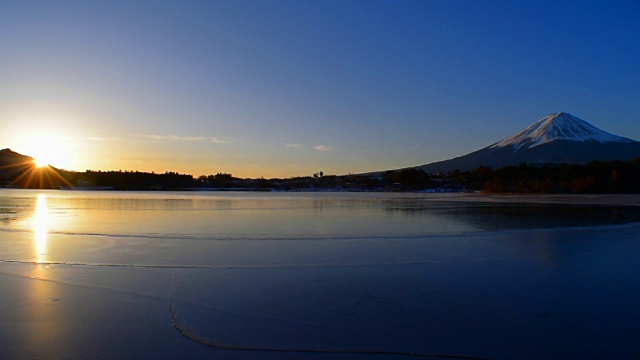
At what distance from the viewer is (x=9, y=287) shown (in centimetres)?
558

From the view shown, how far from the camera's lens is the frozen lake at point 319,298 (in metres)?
3.64

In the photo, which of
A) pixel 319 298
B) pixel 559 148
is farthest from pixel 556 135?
pixel 319 298

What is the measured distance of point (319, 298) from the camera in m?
5.07

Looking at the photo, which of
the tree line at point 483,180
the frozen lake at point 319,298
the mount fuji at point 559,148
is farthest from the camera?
the mount fuji at point 559,148

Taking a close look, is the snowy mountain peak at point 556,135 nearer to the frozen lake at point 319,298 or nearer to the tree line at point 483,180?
the tree line at point 483,180

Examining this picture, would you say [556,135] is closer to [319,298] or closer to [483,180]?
[483,180]

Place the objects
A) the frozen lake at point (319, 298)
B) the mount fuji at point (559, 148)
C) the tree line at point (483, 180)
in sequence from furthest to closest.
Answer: the mount fuji at point (559, 148) < the tree line at point (483, 180) < the frozen lake at point (319, 298)

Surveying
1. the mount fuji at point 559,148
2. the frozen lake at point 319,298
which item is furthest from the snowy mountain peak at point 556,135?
the frozen lake at point 319,298

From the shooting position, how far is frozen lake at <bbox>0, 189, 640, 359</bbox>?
3.64m

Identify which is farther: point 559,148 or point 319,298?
point 559,148

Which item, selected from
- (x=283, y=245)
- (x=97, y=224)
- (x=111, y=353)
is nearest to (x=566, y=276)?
(x=283, y=245)

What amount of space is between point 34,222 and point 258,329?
1291cm

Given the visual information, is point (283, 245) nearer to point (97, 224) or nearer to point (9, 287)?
point (9, 287)

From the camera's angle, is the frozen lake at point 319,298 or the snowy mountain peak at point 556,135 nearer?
the frozen lake at point 319,298
